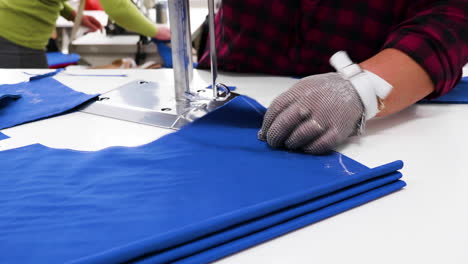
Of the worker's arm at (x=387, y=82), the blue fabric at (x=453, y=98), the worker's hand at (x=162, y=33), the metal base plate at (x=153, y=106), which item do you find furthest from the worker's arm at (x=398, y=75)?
the worker's hand at (x=162, y=33)

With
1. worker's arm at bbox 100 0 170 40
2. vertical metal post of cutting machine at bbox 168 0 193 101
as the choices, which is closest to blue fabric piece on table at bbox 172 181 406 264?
vertical metal post of cutting machine at bbox 168 0 193 101

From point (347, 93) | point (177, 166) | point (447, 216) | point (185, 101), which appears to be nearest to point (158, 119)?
point (185, 101)

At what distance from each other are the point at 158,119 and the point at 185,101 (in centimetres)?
7

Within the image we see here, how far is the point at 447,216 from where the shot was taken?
0.39 meters

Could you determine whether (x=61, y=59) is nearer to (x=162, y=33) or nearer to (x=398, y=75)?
(x=162, y=33)

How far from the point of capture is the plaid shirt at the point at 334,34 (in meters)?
0.63

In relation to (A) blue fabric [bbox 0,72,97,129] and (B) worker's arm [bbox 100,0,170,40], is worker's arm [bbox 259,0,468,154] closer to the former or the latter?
(A) blue fabric [bbox 0,72,97,129]

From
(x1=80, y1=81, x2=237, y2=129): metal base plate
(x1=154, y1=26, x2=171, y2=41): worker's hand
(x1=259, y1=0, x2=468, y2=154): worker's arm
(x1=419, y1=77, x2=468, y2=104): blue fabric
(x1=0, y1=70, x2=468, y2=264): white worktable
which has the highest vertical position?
(x1=259, y1=0, x2=468, y2=154): worker's arm

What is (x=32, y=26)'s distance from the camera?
1.43 m

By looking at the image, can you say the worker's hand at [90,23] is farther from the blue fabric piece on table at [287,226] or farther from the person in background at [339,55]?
the blue fabric piece on table at [287,226]

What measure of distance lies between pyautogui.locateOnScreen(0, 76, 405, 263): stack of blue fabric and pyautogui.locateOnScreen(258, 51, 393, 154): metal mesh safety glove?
2 cm

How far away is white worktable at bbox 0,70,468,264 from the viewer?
0.34 meters

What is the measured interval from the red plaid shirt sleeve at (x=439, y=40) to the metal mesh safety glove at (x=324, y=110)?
0.42 feet

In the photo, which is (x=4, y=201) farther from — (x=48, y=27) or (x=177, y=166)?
(x=48, y=27)
